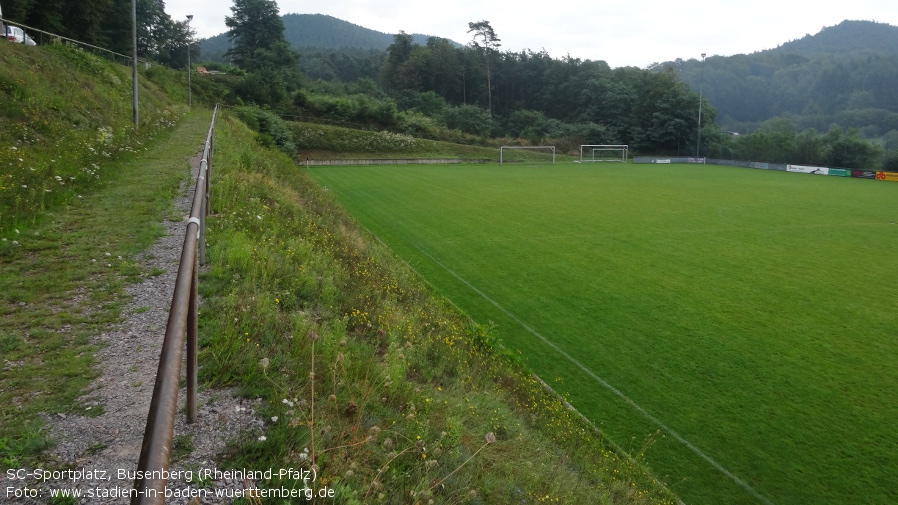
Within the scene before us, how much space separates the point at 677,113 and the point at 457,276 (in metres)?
61.9

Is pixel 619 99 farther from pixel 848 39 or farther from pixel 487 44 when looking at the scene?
pixel 848 39

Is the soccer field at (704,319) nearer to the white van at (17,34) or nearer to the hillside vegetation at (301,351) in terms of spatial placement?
the hillside vegetation at (301,351)

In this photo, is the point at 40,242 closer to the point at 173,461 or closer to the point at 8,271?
the point at 8,271

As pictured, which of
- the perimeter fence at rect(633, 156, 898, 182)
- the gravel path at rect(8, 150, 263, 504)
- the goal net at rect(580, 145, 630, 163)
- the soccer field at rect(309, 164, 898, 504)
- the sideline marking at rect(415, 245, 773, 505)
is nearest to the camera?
the gravel path at rect(8, 150, 263, 504)

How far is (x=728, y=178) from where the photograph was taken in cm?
4159

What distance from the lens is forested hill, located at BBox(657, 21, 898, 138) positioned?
102194 millimetres

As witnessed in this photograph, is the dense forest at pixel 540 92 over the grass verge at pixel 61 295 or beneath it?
over

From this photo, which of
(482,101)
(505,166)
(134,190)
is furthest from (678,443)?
(482,101)

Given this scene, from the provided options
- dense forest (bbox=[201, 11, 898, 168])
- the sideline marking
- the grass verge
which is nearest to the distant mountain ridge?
dense forest (bbox=[201, 11, 898, 168])

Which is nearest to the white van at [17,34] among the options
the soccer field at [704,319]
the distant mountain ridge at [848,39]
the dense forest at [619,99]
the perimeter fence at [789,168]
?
the soccer field at [704,319]

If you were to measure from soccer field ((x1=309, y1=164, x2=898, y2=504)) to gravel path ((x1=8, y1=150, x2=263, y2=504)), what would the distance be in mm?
5452

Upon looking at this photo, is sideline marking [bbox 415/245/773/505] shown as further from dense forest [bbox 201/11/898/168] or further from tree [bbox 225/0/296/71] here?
tree [bbox 225/0/296/71]

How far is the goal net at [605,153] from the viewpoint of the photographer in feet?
203

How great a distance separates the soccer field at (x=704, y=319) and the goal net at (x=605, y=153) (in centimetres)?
3557
